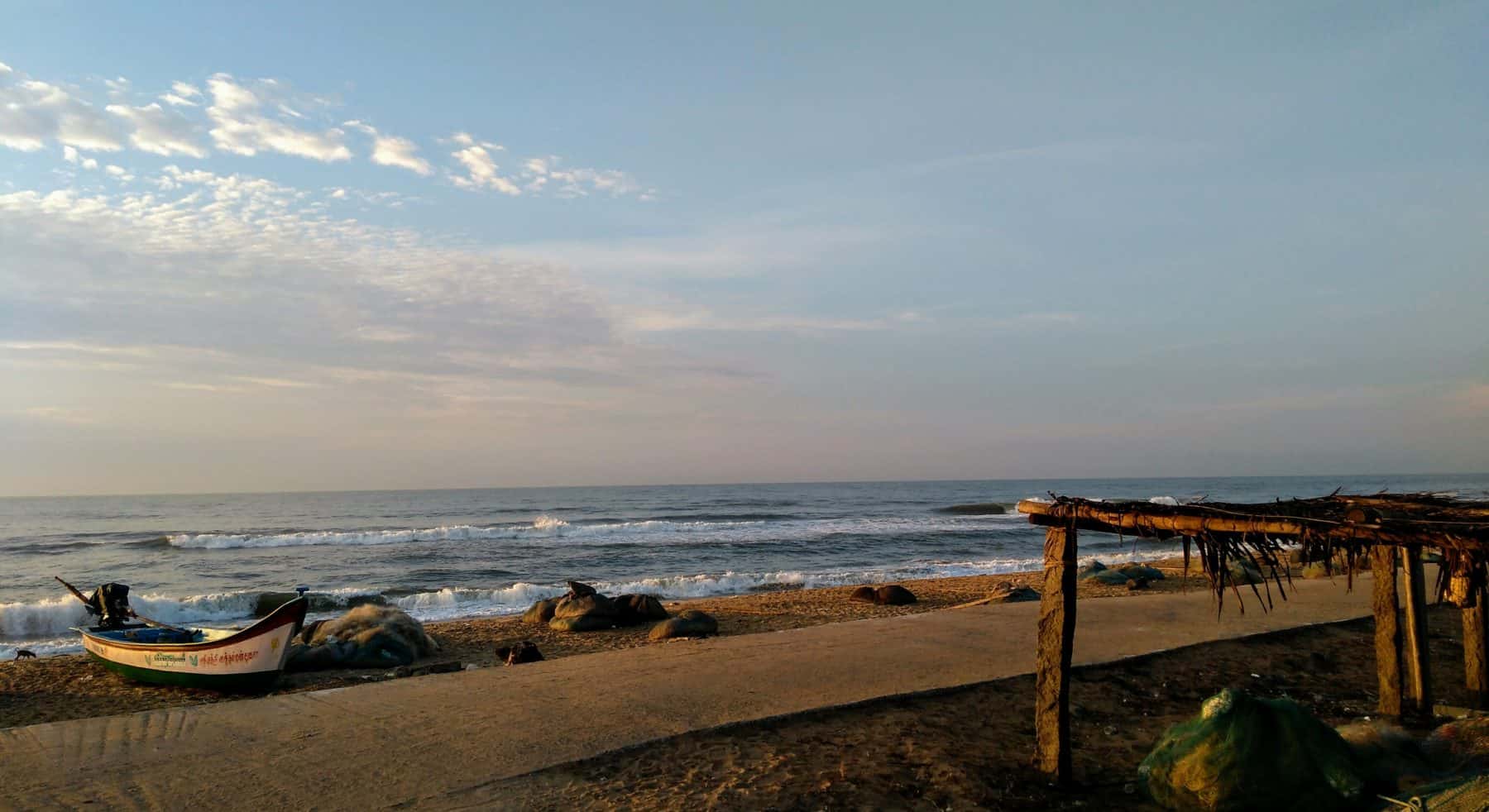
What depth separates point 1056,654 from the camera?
5.90 meters

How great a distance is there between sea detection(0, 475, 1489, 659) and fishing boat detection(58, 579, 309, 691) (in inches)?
190

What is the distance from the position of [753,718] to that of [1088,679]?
12.0 ft

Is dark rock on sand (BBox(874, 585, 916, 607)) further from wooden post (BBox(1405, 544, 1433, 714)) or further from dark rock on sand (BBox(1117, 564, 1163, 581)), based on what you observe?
wooden post (BBox(1405, 544, 1433, 714))

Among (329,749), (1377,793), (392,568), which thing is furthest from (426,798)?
(392,568)

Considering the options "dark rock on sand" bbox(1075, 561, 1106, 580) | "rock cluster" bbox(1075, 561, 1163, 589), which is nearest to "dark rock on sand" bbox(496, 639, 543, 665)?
"rock cluster" bbox(1075, 561, 1163, 589)

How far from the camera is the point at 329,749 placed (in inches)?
248

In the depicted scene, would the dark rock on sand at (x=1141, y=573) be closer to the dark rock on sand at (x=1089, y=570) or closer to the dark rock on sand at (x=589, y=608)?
the dark rock on sand at (x=1089, y=570)

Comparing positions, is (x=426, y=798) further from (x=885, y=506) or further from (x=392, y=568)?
(x=885, y=506)

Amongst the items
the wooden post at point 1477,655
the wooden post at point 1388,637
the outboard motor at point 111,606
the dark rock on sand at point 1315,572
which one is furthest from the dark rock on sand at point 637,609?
the dark rock on sand at point 1315,572

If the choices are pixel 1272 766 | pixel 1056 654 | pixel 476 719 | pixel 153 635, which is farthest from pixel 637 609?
pixel 1272 766

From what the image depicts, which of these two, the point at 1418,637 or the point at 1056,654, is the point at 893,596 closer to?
the point at 1418,637

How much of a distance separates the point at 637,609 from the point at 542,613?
193 cm

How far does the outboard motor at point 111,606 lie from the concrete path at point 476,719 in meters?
5.67

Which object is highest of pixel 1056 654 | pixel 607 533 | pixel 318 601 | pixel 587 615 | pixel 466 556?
pixel 1056 654
